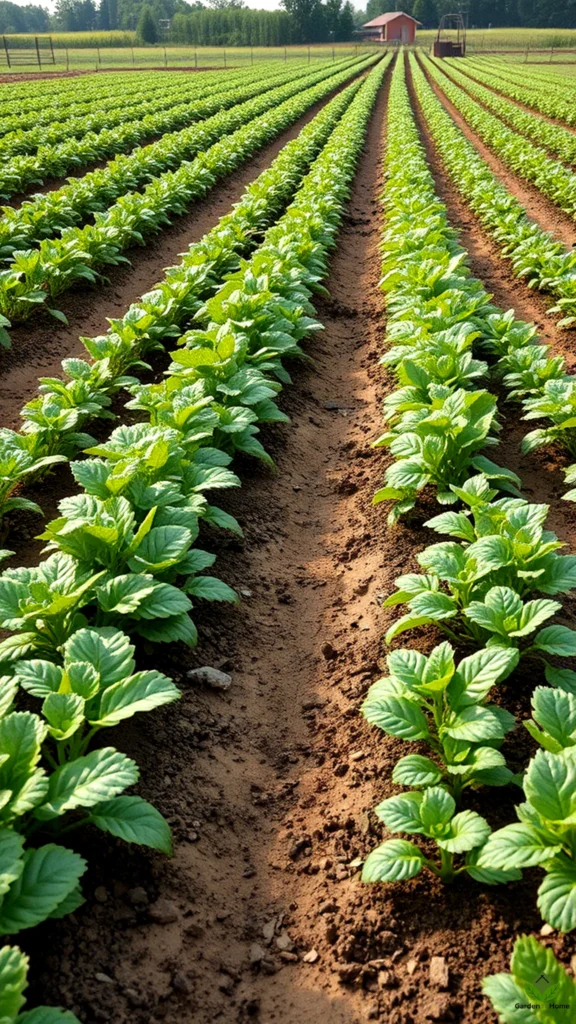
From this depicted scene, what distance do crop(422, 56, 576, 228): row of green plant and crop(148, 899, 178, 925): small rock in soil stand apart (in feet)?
39.7

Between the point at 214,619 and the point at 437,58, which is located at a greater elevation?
the point at 437,58

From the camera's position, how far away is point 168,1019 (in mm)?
2230

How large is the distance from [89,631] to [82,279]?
744cm

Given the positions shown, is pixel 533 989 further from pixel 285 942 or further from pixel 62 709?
pixel 62 709

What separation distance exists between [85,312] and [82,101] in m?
21.0

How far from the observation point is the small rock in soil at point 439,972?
2.23 m

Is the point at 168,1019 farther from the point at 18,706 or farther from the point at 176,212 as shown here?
the point at 176,212

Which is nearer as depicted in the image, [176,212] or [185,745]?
[185,745]

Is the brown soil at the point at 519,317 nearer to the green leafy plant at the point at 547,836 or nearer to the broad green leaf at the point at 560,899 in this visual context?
the green leafy plant at the point at 547,836

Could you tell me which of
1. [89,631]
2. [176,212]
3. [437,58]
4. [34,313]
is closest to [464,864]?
[89,631]

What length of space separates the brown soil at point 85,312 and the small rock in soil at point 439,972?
5.18 metres

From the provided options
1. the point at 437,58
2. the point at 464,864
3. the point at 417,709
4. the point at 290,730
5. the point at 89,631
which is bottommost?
the point at 290,730

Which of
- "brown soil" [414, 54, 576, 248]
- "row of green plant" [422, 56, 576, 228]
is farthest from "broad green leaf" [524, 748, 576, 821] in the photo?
"row of green plant" [422, 56, 576, 228]

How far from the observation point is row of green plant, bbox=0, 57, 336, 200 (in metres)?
13.0
